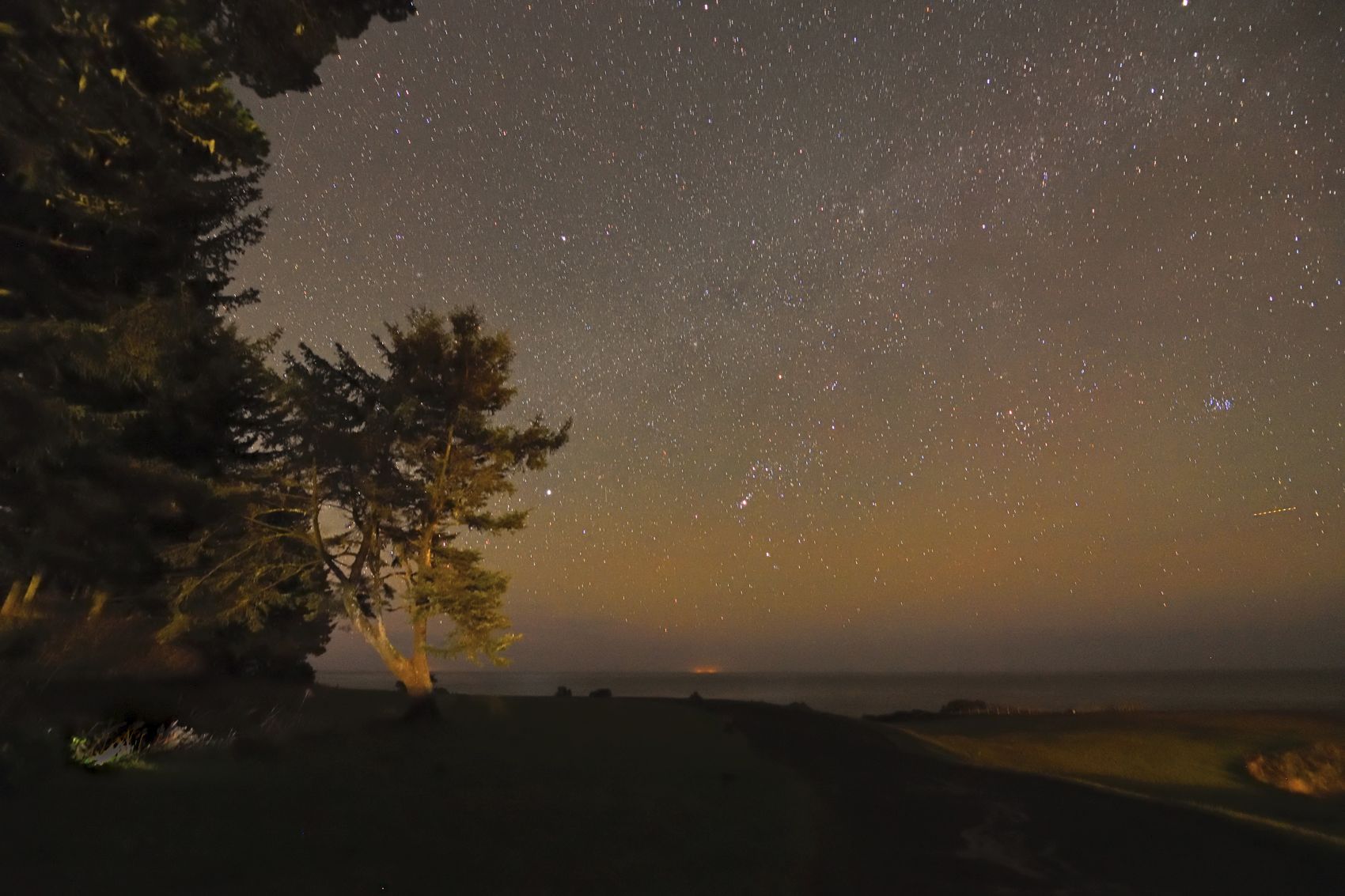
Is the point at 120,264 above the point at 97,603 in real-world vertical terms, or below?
above

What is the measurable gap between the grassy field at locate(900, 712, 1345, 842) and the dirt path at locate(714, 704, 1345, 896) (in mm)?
5891

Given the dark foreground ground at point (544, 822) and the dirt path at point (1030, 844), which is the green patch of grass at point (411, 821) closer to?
the dark foreground ground at point (544, 822)

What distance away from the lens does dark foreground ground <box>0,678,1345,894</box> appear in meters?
6.70

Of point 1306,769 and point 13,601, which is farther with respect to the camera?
point 1306,769

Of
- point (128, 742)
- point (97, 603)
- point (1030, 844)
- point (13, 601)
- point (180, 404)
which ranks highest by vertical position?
point (180, 404)

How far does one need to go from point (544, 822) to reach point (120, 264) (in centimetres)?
1346

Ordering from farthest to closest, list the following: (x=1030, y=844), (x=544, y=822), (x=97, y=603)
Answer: (x=97, y=603) → (x=1030, y=844) → (x=544, y=822)

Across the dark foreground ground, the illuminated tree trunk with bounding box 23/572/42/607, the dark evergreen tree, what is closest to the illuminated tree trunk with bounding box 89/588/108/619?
the dark evergreen tree

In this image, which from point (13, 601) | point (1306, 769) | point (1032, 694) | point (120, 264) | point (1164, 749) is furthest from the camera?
point (1032, 694)

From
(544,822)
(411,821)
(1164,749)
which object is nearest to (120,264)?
(411,821)

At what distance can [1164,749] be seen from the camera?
26.2 meters

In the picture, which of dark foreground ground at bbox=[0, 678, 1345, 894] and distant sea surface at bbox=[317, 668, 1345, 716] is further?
distant sea surface at bbox=[317, 668, 1345, 716]

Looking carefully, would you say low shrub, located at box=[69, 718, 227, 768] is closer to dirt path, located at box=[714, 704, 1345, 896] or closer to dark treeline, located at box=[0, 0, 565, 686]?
dark treeline, located at box=[0, 0, 565, 686]

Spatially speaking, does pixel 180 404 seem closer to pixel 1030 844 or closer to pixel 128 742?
pixel 128 742
